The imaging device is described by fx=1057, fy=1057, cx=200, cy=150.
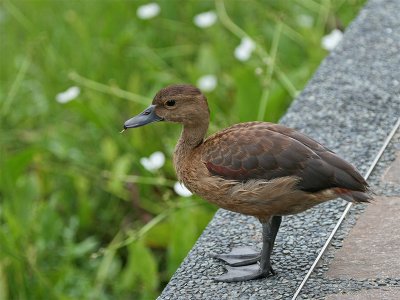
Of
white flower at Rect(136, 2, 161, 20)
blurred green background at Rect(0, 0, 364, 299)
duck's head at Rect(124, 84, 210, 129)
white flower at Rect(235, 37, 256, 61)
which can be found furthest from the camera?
white flower at Rect(136, 2, 161, 20)

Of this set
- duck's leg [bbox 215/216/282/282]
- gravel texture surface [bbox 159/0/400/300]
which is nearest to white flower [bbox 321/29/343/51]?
gravel texture surface [bbox 159/0/400/300]

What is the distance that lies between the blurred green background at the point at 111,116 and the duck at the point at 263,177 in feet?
3.28

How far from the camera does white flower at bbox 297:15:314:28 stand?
6.98m

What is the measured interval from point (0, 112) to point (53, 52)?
70cm

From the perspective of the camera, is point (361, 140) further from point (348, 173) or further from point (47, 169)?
point (47, 169)

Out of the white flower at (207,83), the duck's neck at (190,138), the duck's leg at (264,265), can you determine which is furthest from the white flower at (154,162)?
the duck's leg at (264,265)

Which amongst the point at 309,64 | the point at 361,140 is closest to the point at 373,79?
the point at 361,140

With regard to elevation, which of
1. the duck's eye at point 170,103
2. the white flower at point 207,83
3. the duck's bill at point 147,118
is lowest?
the white flower at point 207,83

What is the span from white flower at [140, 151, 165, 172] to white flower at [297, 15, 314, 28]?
1672 mm

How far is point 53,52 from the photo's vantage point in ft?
23.7

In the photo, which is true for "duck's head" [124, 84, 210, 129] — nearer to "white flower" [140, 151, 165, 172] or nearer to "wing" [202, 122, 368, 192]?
"wing" [202, 122, 368, 192]

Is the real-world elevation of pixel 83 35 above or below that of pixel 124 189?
above

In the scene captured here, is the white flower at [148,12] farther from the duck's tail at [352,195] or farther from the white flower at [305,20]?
the duck's tail at [352,195]

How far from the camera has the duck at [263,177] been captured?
12.7ft
